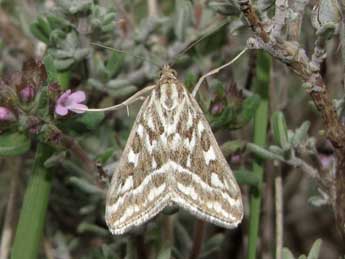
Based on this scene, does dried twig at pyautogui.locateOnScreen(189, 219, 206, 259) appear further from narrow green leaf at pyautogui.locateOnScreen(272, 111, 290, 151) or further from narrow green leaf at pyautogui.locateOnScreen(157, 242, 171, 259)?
narrow green leaf at pyautogui.locateOnScreen(272, 111, 290, 151)

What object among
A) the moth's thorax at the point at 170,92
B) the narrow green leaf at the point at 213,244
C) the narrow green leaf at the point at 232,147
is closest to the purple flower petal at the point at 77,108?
the moth's thorax at the point at 170,92

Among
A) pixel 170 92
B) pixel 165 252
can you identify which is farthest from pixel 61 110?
pixel 165 252

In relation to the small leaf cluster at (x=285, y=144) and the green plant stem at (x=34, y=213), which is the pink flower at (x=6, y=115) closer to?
the green plant stem at (x=34, y=213)

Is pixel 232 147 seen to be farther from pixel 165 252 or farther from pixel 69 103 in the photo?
pixel 69 103

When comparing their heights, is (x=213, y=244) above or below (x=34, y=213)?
below

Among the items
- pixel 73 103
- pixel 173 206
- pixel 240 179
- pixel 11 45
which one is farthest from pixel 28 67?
pixel 11 45

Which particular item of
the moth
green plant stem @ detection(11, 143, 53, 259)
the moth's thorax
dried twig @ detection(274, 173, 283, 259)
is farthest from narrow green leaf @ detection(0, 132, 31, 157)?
dried twig @ detection(274, 173, 283, 259)
